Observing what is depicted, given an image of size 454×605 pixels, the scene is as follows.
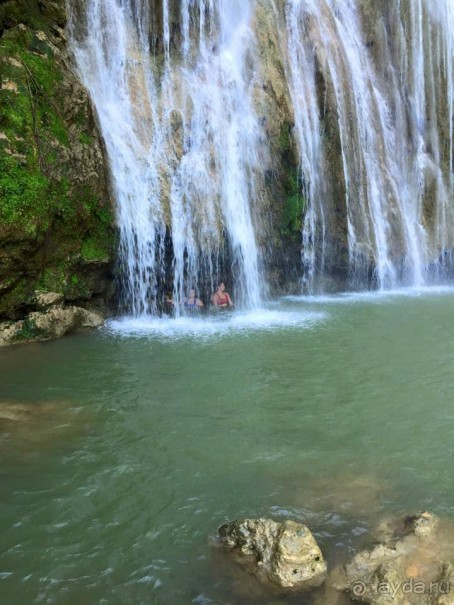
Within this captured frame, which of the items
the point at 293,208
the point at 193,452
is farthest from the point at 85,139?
the point at 193,452

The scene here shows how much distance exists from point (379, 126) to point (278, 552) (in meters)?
19.4

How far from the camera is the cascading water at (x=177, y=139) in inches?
508

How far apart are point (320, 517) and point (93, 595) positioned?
192 centimetres

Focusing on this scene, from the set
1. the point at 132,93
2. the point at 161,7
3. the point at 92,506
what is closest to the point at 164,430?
the point at 92,506

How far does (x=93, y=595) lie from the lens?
3.45m

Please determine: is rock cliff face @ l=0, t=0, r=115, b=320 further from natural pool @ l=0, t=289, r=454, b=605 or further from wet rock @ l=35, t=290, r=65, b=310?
natural pool @ l=0, t=289, r=454, b=605

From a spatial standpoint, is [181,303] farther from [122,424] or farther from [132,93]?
[122,424]

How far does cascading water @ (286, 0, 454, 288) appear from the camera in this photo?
17328mm

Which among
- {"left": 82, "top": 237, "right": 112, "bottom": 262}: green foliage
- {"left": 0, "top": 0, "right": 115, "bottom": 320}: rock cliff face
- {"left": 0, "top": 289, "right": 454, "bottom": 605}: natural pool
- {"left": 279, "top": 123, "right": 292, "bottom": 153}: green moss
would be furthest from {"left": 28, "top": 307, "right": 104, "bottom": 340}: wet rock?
{"left": 279, "top": 123, "right": 292, "bottom": 153}: green moss

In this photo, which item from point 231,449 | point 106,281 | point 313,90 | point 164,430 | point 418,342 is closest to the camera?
point 231,449

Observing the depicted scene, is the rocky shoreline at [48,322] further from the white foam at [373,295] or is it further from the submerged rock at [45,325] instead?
the white foam at [373,295]

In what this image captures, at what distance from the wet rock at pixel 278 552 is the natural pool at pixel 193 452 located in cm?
21

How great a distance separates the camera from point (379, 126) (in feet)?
65.5

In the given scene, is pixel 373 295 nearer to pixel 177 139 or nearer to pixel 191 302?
pixel 191 302
